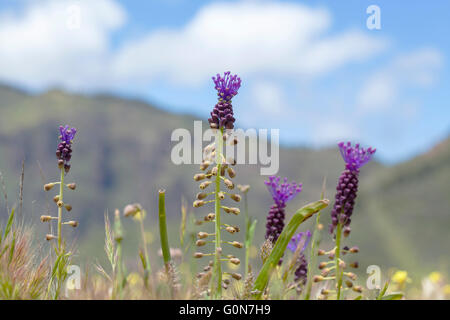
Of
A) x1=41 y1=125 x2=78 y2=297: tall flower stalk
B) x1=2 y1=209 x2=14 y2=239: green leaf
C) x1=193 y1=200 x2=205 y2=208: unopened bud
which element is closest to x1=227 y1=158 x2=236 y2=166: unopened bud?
x1=193 y1=200 x2=205 y2=208: unopened bud

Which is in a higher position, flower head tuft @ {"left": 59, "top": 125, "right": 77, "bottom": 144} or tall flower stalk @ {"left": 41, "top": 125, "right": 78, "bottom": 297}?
flower head tuft @ {"left": 59, "top": 125, "right": 77, "bottom": 144}

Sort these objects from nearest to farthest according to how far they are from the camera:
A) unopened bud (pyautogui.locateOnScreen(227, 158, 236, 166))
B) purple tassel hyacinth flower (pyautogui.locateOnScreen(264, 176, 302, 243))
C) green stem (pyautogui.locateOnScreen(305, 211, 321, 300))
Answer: green stem (pyautogui.locateOnScreen(305, 211, 321, 300))
unopened bud (pyautogui.locateOnScreen(227, 158, 236, 166))
purple tassel hyacinth flower (pyautogui.locateOnScreen(264, 176, 302, 243))

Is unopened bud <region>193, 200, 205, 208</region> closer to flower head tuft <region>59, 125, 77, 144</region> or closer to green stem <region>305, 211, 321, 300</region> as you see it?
green stem <region>305, 211, 321, 300</region>

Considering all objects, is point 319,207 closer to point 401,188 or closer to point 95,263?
point 95,263

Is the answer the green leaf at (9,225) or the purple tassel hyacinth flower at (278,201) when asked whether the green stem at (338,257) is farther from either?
the green leaf at (9,225)

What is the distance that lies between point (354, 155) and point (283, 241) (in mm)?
925

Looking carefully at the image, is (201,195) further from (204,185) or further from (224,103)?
(224,103)

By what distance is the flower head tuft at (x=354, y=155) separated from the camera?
402cm

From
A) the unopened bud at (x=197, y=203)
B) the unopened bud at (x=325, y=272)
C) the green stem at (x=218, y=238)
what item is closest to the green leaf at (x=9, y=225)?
the unopened bud at (x=197, y=203)

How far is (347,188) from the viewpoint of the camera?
13.0 feet

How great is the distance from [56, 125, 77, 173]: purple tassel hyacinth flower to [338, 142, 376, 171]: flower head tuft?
6.95ft

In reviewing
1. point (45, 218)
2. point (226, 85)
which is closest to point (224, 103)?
point (226, 85)

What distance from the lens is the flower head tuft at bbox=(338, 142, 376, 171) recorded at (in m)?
4.02

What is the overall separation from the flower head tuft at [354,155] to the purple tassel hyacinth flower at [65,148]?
212 cm
